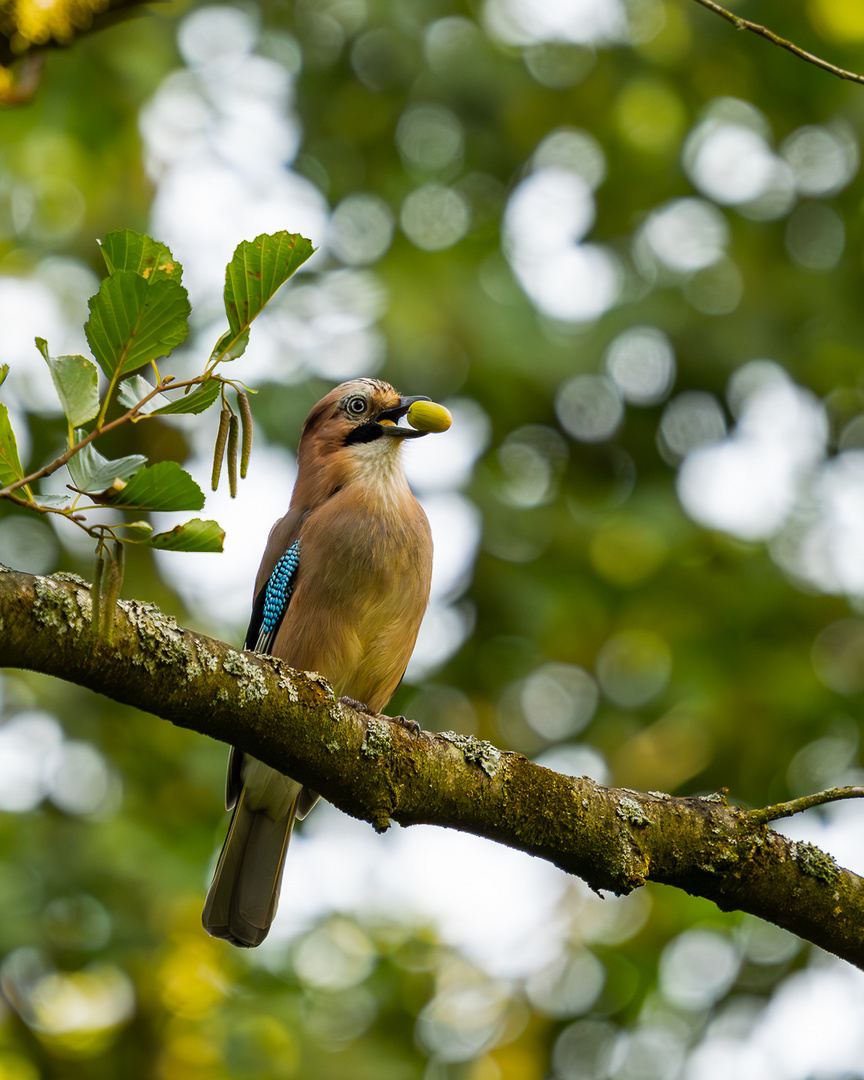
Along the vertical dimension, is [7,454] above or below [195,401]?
below

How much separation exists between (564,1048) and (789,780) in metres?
1.94

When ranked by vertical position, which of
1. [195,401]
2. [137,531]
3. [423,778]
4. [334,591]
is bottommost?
[334,591]

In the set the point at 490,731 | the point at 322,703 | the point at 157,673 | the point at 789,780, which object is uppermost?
the point at 157,673

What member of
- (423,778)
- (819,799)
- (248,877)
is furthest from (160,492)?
(248,877)

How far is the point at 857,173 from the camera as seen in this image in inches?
295

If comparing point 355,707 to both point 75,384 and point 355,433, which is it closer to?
point 75,384

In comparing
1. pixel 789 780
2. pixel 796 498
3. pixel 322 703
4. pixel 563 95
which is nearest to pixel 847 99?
pixel 563 95

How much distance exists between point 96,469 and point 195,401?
193mm

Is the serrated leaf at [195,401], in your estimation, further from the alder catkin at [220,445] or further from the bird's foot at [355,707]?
the bird's foot at [355,707]

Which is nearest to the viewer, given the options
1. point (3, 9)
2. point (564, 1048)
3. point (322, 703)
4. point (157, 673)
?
point (157, 673)

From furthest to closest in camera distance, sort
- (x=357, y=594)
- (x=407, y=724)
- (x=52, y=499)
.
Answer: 1. (x=357, y=594)
2. (x=407, y=724)
3. (x=52, y=499)

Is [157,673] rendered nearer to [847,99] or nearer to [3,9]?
[3,9]

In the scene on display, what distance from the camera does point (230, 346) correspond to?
191 centimetres

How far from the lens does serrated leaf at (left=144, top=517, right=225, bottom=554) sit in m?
1.84
